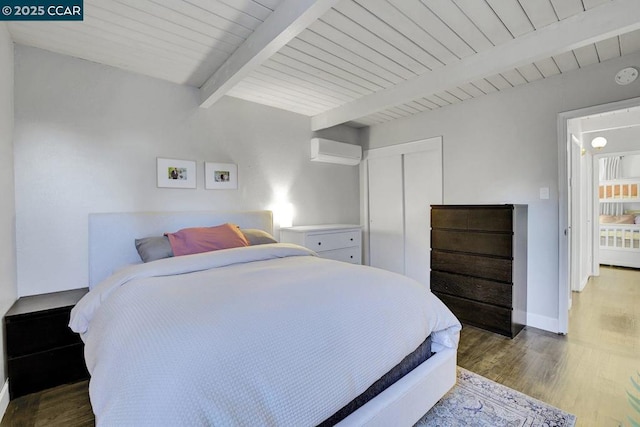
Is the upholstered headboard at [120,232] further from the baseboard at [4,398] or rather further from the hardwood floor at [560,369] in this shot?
the hardwood floor at [560,369]

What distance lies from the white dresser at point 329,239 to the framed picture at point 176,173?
109 centimetres

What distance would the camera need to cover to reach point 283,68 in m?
2.51

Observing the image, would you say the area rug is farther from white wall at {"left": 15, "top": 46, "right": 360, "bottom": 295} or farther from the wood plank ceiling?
white wall at {"left": 15, "top": 46, "right": 360, "bottom": 295}

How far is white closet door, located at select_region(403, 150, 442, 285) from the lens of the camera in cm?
352

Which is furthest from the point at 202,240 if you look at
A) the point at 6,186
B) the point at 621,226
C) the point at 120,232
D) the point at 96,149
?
the point at 621,226

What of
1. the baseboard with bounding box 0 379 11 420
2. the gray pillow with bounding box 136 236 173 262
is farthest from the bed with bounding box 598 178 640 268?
the baseboard with bounding box 0 379 11 420

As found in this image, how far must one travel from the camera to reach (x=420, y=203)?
3656mm

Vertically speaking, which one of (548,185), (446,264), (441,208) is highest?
(548,185)

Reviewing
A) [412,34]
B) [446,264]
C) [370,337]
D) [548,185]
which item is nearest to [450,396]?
[370,337]

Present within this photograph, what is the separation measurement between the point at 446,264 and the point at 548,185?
1120 mm

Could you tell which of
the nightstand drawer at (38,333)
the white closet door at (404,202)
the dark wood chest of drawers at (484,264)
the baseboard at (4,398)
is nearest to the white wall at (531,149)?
the dark wood chest of drawers at (484,264)

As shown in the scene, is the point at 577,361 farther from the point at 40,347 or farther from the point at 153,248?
the point at 40,347

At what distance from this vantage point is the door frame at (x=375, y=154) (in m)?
3.49

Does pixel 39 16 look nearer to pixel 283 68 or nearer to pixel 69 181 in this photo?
pixel 69 181
